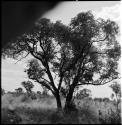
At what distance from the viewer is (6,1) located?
3.53 meters

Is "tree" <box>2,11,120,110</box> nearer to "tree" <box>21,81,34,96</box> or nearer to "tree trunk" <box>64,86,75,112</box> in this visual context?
"tree trunk" <box>64,86,75,112</box>

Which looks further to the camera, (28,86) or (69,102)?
(28,86)

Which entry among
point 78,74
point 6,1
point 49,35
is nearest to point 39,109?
point 78,74

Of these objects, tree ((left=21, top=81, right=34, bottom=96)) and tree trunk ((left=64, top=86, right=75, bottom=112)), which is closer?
tree trunk ((left=64, top=86, right=75, bottom=112))

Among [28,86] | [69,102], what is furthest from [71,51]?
[28,86]

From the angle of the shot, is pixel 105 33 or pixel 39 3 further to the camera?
pixel 105 33

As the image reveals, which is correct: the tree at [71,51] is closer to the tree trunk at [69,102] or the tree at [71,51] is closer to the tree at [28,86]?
the tree trunk at [69,102]

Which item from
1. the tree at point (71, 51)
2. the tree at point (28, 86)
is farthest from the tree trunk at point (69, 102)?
the tree at point (28, 86)

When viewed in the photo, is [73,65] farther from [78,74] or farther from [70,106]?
[70,106]

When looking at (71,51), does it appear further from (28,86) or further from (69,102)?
(28,86)

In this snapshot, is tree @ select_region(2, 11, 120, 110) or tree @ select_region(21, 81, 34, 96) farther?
tree @ select_region(21, 81, 34, 96)

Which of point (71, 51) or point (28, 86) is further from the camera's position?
point (28, 86)

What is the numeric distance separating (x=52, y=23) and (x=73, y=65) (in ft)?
→ 11.1

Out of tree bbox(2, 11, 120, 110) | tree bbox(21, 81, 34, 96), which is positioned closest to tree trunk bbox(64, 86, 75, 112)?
tree bbox(2, 11, 120, 110)
